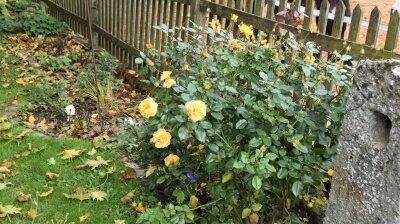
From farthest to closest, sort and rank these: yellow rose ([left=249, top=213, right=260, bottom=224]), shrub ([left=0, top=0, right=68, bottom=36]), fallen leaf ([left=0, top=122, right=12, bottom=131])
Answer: shrub ([left=0, top=0, right=68, bottom=36]) → fallen leaf ([left=0, top=122, right=12, bottom=131]) → yellow rose ([left=249, top=213, right=260, bottom=224])

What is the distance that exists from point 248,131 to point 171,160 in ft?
1.68

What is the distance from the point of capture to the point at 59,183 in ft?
11.5

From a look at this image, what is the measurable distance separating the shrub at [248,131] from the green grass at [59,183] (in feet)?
1.44

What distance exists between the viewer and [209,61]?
305cm

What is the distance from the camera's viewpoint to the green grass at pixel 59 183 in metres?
3.14

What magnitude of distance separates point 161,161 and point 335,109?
1166 millimetres

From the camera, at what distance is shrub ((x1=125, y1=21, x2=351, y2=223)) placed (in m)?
2.58

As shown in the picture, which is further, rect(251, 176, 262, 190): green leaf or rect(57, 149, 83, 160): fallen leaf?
rect(57, 149, 83, 160): fallen leaf

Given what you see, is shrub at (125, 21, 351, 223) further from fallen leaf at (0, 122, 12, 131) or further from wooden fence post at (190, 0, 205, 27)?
wooden fence post at (190, 0, 205, 27)

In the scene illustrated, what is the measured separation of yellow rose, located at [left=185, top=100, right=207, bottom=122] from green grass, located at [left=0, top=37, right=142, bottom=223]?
3.28ft

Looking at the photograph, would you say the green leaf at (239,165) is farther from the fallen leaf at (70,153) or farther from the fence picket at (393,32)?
the fallen leaf at (70,153)

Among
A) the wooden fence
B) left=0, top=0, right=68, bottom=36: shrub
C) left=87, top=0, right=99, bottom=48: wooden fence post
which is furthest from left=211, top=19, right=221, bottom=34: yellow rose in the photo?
left=0, top=0, right=68, bottom=36: shrub

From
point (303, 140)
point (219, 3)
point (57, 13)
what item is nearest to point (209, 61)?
point (303, 140)

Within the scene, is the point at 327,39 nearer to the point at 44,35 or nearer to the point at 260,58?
the point at 260,58
